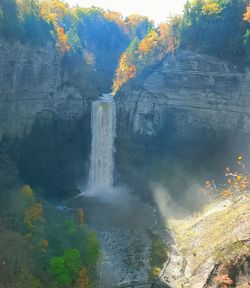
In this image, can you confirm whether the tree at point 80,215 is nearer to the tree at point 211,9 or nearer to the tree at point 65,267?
the tree at point 65,267

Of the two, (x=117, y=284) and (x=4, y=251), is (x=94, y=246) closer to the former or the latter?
(x=117, y=284)

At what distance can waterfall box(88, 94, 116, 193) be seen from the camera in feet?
173

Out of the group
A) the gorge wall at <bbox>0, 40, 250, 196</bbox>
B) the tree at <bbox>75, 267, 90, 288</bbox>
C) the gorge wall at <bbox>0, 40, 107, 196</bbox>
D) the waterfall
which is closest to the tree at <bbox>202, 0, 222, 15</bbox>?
the gorge wall at <bbox>0, 40, 250, 196</bbox>

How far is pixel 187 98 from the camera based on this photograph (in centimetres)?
4988

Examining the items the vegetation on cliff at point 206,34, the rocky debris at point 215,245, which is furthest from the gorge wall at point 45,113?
the rocky debris at point 215,245

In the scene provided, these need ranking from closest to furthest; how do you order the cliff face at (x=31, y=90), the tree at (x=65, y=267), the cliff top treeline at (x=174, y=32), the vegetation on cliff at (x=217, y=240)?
the vegetation on cliff at (x=217, y=240) < the tree at (x=65, y=267) < the cliff face at (x=31, y=90) < the cliff top treeline at (x=174, y=32)

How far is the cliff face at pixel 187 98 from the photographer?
4703cm

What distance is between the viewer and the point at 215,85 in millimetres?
48000

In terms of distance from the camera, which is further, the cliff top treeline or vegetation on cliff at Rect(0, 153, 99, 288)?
the cliff top treeline

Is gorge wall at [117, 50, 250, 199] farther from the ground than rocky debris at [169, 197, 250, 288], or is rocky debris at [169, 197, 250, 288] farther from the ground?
gorge wall at [117, 50, 250, 199]

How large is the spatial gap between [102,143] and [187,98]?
1216cm

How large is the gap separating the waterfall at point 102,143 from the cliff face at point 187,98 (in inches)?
73.0

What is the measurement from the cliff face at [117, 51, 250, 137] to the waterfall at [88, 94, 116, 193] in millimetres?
1853

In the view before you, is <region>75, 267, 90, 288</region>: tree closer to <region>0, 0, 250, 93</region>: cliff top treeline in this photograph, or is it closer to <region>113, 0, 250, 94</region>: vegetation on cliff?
<region>0, 0, 250, 93</region>: cliff top treeline
